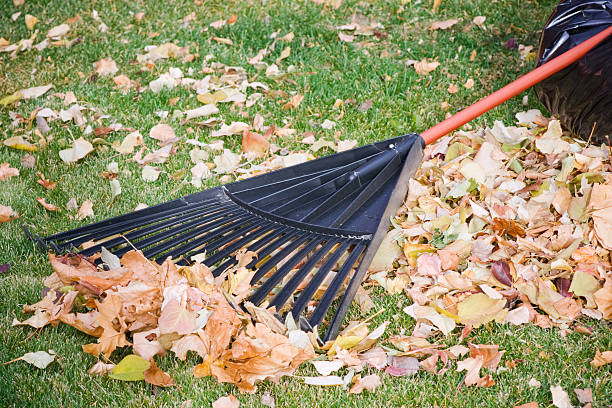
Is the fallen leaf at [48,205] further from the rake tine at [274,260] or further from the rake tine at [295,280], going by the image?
the rake tine at [295,280]

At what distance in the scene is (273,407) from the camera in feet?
5.52

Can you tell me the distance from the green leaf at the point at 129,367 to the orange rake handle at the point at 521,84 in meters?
1.49

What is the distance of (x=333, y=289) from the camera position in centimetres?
186

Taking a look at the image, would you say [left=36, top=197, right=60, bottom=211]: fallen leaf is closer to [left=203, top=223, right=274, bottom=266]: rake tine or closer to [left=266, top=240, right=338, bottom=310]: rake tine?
[left=203, top=223, right=274, bottom=266]: rake tine

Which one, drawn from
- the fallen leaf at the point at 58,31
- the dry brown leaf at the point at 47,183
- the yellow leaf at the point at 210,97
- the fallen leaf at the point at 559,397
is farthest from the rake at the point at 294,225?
the fallen leaf at the point at 58,31

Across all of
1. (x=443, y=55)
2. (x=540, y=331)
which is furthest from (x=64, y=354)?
(x=443, y=55)

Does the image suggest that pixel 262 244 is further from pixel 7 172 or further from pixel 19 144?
pixel 19 144

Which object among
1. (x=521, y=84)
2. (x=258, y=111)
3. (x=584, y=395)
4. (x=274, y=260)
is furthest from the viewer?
(x=258, y=111)

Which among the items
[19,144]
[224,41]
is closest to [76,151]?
[19,144]

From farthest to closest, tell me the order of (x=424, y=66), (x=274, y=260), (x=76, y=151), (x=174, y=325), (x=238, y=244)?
1. (x=424, y=66)
2. (x=76, y=151)
3. (x=238, y=244)
4. (x=274, y=260)
5. (x=174, y=325)

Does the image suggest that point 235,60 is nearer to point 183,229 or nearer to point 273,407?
point 183,229

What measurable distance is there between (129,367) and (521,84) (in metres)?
1.99

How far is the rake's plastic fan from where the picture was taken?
1992 millimetres

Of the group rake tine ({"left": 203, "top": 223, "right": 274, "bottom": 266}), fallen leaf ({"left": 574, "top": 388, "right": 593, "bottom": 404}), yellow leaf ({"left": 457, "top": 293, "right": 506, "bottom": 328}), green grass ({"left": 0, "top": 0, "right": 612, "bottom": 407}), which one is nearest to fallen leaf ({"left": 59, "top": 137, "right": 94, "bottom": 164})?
green grass ({"left": 0, "top": 0, "right": 612, "bottom": 407})
